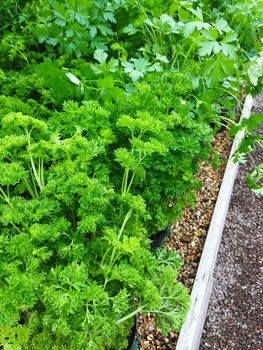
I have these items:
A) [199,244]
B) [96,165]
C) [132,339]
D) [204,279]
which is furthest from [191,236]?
[96,165]

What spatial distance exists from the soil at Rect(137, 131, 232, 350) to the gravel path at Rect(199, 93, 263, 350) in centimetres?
30

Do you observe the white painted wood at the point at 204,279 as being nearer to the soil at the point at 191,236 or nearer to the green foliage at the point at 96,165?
the soil at the point at 191,236

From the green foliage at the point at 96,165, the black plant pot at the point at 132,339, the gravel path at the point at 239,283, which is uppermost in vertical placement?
the green foliage at the point at 96,165

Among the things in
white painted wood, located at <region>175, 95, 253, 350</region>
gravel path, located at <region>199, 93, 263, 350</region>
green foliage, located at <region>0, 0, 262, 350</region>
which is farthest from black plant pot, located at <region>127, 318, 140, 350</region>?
gravel path, located at <region>199, 93, 263, 350</region>

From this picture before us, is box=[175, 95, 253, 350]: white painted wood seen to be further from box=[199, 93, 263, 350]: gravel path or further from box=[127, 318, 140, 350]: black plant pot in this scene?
box=[127, 318, 140, 350]: black plant pot

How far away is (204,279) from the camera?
212cm

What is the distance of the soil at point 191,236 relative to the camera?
6.39 feet

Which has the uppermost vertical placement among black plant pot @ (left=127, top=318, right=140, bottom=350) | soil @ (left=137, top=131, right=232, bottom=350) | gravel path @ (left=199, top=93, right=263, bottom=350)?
black plant pot @ (left=127, top=318, right=140, bottom=350)

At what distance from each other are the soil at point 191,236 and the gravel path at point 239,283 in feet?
0.97

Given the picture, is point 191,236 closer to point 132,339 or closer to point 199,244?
point 199,244

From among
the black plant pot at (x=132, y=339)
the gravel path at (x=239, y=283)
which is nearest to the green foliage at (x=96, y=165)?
the black plant pot at (x=132, y=339)

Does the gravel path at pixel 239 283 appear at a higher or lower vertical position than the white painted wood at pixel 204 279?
lower

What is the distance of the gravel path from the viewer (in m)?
2.28

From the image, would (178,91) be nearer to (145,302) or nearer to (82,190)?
(82,190)
